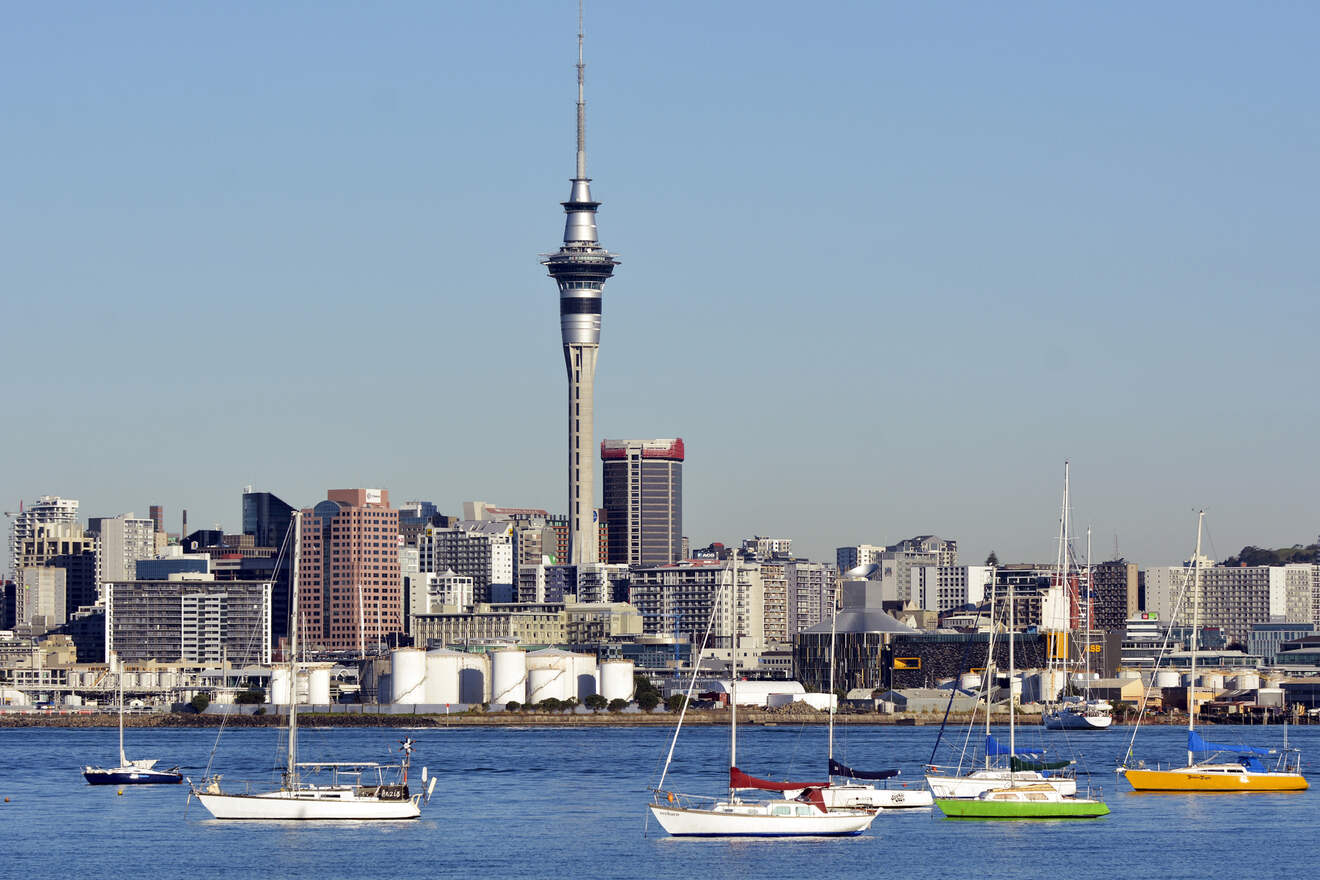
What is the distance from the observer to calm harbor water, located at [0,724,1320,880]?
67.2 meters

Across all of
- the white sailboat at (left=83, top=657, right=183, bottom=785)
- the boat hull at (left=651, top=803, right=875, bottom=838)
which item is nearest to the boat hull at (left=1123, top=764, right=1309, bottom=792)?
the boat hull at (left=651, top=803, right=875, bottom=838)

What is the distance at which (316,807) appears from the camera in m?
78.2

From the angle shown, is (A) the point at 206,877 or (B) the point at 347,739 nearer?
(A) the point at 206,877

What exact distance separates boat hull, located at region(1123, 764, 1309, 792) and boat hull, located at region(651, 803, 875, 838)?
2258 centimetres

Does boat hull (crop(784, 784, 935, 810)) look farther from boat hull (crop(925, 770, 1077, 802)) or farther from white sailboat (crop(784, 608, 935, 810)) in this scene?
boat hull (crop(925, 770, 1077, 802))

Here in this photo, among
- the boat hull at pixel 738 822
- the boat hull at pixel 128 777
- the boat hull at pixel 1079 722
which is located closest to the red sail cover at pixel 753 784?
the boat hull at pixel 738 822

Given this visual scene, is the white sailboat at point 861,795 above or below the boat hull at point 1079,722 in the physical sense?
above

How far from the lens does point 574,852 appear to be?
71312mm

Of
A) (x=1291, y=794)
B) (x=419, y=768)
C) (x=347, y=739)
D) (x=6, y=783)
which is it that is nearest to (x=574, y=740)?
(x=347, y=739)

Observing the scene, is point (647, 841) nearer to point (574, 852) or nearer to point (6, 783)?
point (574, 852)

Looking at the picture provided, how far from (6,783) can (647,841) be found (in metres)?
43.6

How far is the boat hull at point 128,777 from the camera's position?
104 metres

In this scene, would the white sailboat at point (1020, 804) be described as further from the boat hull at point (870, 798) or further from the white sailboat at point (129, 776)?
the white sailboat at point (129, 776)

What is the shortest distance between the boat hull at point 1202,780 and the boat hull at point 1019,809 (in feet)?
38.0
